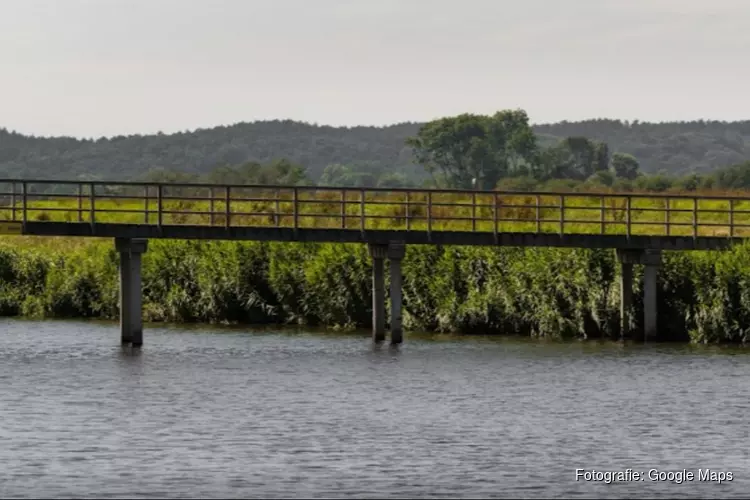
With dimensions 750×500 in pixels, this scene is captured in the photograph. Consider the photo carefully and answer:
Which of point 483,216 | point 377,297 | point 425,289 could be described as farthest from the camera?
point 483,216

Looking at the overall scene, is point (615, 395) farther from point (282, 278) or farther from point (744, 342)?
point (282, 278)

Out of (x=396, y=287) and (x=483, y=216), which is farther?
(x=483, y=216)

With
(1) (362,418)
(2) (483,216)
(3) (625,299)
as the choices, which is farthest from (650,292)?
(2) (483,216)

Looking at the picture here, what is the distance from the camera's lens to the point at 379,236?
5434 cm

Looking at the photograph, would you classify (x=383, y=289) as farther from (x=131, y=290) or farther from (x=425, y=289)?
(x=131, y=290)

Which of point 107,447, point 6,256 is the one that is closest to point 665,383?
point 107,447

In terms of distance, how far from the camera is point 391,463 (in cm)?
3195

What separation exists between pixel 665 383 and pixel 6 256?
33.9m

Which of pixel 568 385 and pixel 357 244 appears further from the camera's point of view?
pixel 357 244

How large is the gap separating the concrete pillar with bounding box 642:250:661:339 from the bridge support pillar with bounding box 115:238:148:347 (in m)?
15.5

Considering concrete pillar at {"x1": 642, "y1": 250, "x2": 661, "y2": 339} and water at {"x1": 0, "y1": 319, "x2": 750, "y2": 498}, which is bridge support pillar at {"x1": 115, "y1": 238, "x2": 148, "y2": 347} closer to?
water at {"x1": 0, "y1": 319, "x2": 750, "y2": 498}

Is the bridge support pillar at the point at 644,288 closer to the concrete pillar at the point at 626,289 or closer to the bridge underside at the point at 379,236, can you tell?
the concrete pillar at the point at 626,289

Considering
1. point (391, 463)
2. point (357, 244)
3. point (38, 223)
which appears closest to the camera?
point (391, 463)

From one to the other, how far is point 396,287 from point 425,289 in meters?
3.38
